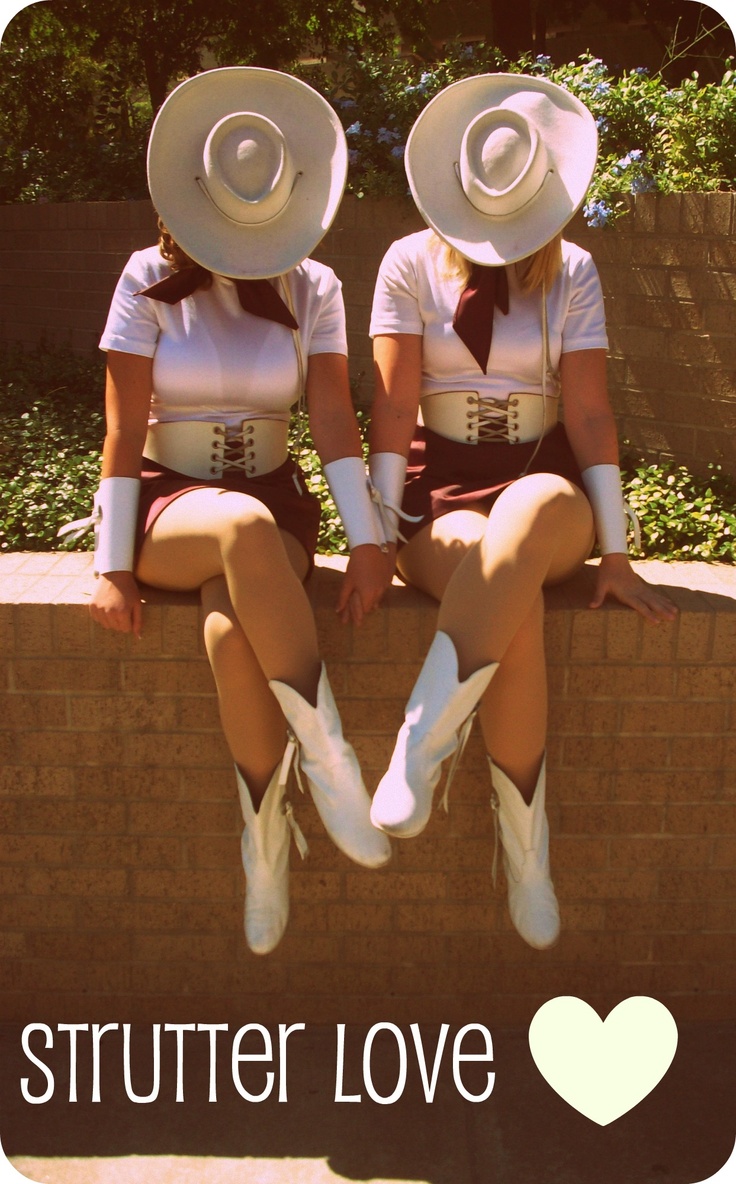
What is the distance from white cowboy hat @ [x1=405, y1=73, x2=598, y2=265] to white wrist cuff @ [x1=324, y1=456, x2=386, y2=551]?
21.2 inches

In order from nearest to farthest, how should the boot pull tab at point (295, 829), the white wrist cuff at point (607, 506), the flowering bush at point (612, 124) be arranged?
1. the boot pull tab at point (295, 829)
2. the white wrist cuff at point (607, 506)
3. the flowering bush at point (612, 124)

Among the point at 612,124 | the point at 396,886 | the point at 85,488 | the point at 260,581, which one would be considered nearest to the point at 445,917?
the point at 396,886

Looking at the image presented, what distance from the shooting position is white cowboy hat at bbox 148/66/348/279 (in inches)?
104

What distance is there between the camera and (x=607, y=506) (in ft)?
9.23

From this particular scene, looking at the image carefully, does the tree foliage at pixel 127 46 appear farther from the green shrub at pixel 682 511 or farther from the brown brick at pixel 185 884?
the brown brick at pixel 185 884

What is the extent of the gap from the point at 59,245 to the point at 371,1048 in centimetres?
504

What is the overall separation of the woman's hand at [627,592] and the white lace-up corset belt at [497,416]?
358mm

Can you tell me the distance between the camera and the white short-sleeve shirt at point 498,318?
2.86 m

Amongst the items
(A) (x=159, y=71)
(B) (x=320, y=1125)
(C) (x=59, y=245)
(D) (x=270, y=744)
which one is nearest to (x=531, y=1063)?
(B) (x=320, y=1125)

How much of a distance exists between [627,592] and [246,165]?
4.15 feet

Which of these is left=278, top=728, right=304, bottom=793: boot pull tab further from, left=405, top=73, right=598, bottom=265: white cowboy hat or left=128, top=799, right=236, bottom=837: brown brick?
left=405, top=73, right=598, bottom=265: white cowboy hat

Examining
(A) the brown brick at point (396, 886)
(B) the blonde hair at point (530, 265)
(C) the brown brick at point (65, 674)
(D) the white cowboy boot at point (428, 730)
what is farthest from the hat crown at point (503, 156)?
(A) the brown brick at point (396, 886)

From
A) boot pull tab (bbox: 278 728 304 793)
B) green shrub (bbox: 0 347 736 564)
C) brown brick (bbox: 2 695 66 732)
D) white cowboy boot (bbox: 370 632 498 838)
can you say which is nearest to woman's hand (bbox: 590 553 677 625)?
white cowboy boot (bbox: 370 632 498 838)

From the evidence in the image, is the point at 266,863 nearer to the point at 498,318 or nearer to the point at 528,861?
the point at 528,861
